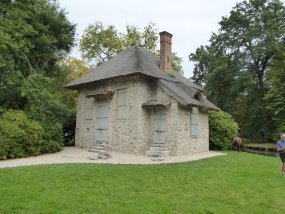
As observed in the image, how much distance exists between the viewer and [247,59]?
31547 mm

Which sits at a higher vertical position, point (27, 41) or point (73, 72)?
point (73, 72)

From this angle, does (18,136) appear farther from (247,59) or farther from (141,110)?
(247,59)

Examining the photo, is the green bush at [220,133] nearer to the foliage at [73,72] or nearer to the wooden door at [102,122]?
the wooden door at [102,122]

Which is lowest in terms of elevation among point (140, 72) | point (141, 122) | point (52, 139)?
point (52, 139)

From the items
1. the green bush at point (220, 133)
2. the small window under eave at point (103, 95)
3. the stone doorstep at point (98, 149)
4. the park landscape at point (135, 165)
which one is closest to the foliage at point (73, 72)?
the park landscape at point (135, 165)

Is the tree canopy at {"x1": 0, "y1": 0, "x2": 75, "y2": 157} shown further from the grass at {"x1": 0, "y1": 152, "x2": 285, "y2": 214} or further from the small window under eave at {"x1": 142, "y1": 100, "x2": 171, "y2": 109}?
the grass at {"x1": 0, "y1": 152, "x2": 285, "y2": 214}

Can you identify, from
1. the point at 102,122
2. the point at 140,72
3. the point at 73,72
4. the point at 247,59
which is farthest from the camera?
the point at 73,72

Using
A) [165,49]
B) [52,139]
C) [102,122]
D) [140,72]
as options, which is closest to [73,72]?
[102,122]

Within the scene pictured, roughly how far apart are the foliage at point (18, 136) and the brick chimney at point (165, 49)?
820 centimetres

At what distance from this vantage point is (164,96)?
53.8 feet

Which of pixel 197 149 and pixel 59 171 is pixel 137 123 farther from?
pixel 59 171

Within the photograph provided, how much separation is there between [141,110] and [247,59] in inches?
765

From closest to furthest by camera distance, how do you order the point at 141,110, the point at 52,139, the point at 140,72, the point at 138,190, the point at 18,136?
the point at 138,190 < the point at 18,136 < the point at 140,72 < the point at 141,110 < the point at 52,139

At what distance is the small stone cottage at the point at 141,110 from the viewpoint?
15984mm
